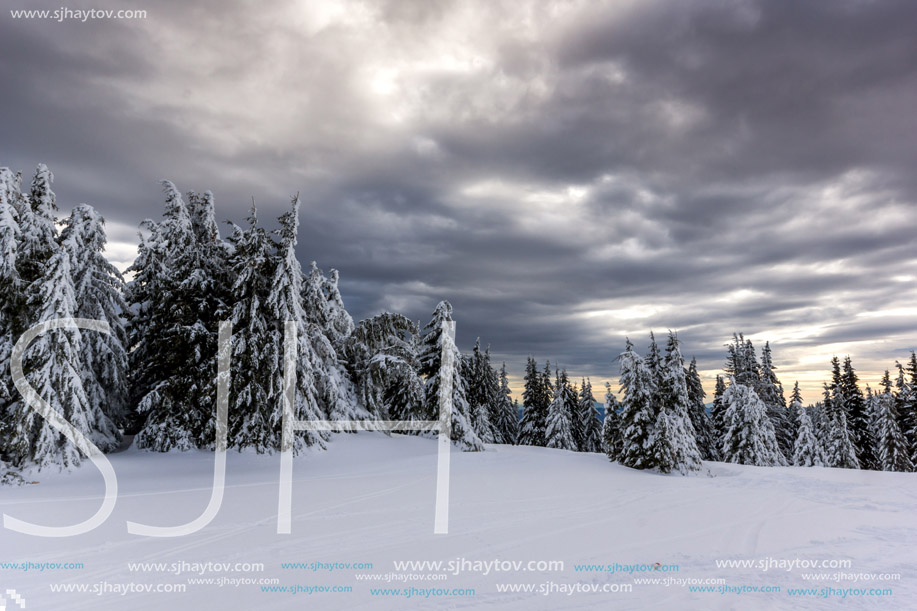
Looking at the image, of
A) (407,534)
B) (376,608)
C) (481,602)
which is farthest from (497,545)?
(376,608)

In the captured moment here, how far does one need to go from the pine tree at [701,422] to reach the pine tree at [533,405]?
14011 mm

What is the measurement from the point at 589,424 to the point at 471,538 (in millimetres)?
42956

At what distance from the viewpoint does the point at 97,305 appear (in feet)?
67.3

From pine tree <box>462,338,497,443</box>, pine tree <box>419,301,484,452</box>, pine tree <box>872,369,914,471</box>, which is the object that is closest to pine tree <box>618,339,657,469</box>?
pine tree <box>419,301,484,452</box>

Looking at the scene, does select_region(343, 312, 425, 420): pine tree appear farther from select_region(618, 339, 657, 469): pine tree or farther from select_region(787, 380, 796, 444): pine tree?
select_region(787, 380, 796, 444): pine tree

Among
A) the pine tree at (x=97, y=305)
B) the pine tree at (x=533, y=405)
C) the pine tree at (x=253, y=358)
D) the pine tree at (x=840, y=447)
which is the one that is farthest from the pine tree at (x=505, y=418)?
the pine tree at (x=97, y=305)

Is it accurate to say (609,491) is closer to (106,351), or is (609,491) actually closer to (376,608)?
(376,608)

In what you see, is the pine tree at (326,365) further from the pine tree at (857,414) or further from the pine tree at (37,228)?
the pine tree at (857,414)

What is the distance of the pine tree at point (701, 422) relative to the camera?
132ft

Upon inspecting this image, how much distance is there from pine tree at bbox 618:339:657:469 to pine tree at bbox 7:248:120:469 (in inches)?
940

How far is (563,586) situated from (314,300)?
22.0 metres

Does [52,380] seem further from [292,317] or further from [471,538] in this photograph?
[471,538]

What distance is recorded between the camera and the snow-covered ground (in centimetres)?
699

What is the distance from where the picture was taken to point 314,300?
86.2ft
